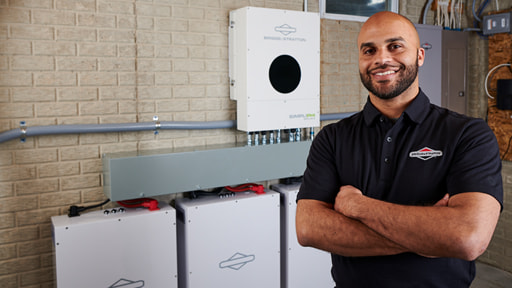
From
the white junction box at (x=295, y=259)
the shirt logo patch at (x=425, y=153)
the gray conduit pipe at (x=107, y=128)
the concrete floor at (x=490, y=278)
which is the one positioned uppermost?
the gray conduit pipe at (x=107, y=128)

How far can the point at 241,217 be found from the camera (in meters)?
2.64

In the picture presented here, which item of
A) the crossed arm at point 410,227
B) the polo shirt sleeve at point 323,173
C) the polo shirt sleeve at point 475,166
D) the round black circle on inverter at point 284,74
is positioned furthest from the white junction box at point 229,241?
the polo shirt sleeve at point 475,166

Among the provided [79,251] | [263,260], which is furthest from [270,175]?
[79,251]

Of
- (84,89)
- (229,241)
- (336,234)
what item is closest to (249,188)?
(229,241)

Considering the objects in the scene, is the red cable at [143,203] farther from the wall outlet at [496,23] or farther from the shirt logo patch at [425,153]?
the wall outlet at [496,23]

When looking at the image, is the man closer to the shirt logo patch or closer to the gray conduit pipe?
the shirt logo patch

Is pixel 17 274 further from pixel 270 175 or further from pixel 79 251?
pixel 270 175

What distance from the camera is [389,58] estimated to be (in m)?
1.40

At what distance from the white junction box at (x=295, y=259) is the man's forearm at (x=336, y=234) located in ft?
4.72

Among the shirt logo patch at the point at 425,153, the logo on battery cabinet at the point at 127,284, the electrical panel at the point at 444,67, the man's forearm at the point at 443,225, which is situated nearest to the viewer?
the man's forearm at the point at 443,225

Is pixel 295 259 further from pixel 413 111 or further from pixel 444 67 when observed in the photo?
pixel 444 67

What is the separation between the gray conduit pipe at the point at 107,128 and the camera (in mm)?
2238

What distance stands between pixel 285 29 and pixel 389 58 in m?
1.39

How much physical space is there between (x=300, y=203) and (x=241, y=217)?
4.01 feet
